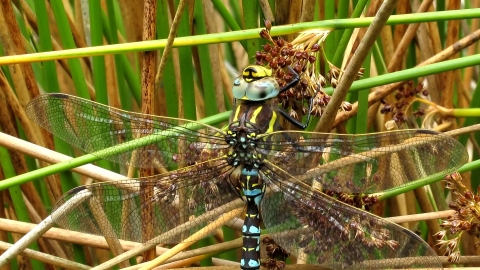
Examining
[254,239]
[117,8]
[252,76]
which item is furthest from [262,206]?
[117,8]

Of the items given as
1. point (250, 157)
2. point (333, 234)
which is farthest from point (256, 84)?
point (333, 234)

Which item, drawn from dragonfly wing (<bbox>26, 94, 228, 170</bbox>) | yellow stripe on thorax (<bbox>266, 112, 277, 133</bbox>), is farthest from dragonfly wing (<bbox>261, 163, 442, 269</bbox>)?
dragonfly wing (<bbox>26, 94, 228, 170</bbox>)

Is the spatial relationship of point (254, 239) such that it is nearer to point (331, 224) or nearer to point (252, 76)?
point (331, 224)

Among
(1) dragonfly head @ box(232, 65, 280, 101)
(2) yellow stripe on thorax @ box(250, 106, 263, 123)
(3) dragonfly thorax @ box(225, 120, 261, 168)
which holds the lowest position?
(3) dragonfly thorax @ box(225, 120, 261, 168)

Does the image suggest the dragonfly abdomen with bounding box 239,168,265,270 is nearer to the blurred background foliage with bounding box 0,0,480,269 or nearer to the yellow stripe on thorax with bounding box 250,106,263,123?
the yellow stripe on thorax with bounding box 250,106,263,123

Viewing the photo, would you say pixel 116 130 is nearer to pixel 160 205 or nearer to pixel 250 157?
pixel 160 205

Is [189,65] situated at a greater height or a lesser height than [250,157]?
greater
